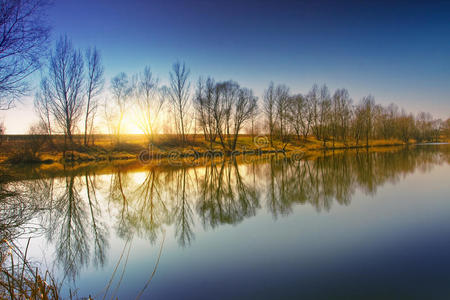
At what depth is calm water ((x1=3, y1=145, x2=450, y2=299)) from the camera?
3.66 m

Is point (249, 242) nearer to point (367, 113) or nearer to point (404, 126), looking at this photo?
point (367, 113)

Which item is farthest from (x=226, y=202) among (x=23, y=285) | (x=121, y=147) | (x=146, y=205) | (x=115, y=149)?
(x=121, y=147)

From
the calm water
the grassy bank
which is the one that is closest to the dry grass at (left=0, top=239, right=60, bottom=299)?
the calm water

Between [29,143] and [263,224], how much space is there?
3076 cm

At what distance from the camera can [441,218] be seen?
21.1ft

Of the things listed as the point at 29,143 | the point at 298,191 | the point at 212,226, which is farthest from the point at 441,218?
the point at 29,143

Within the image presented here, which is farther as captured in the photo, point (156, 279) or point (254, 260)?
point (254, 260)

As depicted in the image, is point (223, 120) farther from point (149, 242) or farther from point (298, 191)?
Result: point (149, 242)

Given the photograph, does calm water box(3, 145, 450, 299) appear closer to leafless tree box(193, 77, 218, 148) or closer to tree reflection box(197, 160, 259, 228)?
tree reflection box(197, 160, 259, 228)

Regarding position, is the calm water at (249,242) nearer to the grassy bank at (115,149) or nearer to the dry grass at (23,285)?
the dry grass at (23,285)

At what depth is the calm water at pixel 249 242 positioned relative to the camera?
3.66m

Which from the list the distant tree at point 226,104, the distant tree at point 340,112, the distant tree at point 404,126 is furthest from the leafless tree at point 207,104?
the distant tree at point 404,126

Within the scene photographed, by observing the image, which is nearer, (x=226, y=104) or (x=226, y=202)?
(x=226, y=202)

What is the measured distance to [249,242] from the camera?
527 centimetres
